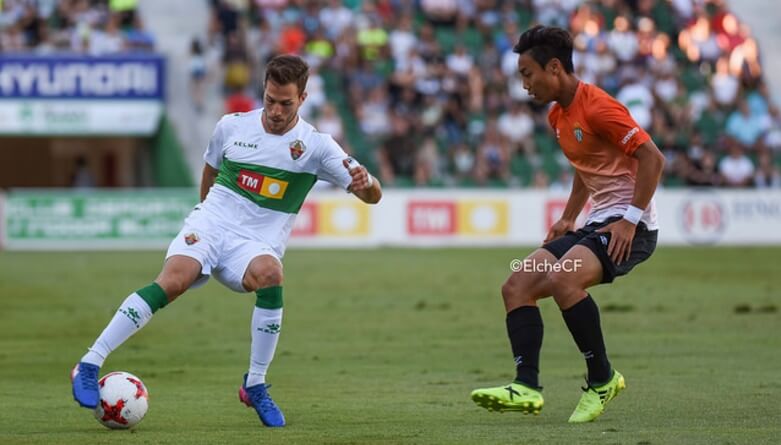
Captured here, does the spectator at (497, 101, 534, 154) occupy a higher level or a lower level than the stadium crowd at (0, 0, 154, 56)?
lower

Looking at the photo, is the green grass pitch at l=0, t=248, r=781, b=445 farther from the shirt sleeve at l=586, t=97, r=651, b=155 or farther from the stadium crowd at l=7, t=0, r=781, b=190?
the stadium crowd at l=7, t=0, r=781, b=190

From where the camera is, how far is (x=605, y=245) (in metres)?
8.44

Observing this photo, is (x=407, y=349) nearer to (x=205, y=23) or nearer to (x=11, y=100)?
(x=11, y=100)

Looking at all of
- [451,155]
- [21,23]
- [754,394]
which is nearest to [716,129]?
[451,155]

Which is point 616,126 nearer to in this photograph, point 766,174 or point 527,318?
point 527,318

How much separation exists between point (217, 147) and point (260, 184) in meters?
0.44

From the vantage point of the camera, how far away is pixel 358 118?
32.3m

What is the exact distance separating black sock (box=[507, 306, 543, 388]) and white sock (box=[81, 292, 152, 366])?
7.05ft

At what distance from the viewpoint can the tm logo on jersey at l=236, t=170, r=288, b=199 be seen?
28.9 feet

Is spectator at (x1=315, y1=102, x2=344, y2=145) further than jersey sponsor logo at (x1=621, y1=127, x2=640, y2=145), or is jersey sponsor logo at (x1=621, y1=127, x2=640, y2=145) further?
spectator at (x1=315, y1=102, x2=344, y2=145)

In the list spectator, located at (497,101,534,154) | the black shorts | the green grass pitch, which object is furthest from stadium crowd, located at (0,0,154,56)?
the black shorts

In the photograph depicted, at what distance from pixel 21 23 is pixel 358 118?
25.3 ft

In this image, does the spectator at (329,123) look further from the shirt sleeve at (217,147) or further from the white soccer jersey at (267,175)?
the white soccer jersey at (267,175)

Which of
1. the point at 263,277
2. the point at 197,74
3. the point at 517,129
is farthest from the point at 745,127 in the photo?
the point at 263,277
